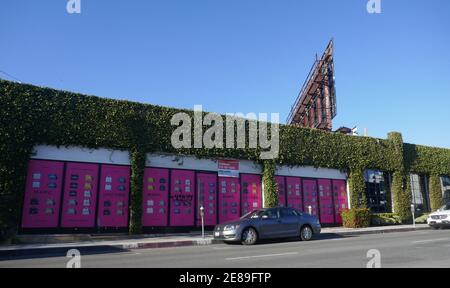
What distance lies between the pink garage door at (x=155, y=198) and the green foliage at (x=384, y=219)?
13501 mm

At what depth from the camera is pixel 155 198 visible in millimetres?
19438

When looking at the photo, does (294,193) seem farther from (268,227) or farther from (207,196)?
(268,227)

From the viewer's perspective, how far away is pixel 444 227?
23031mm

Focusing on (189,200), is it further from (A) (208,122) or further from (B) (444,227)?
(B) (444,227)

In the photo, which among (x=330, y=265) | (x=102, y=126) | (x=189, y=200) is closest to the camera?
(x=330, y=265)

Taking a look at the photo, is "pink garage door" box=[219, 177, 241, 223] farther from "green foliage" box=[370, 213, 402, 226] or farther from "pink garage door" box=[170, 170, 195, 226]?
"green foliage" box=[370, 213, 402, 226]

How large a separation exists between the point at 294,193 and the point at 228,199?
14.8ft

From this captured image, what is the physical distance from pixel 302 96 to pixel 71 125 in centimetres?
2131

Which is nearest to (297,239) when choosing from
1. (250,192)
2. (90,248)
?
(250,192)

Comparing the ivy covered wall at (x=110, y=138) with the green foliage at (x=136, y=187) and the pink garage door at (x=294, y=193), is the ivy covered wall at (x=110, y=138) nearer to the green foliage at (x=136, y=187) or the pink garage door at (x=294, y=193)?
the green foliage at (x=136, y=187)

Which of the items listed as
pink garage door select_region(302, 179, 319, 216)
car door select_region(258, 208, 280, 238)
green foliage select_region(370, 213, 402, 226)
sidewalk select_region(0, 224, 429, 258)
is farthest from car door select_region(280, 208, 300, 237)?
green foliage select_region(370, 213, 402, 226)
